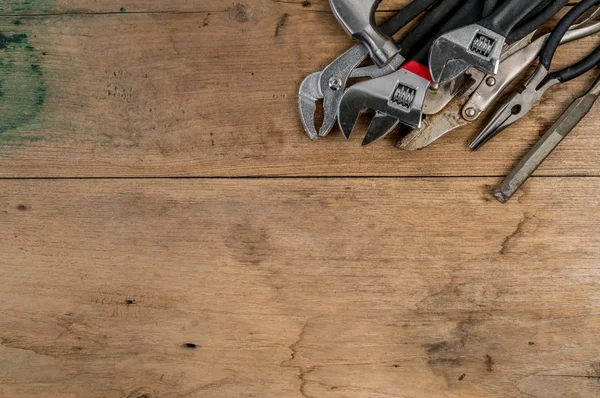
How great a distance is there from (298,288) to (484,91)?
382mm

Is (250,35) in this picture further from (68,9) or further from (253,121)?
(68,9)

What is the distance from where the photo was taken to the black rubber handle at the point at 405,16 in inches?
32.6

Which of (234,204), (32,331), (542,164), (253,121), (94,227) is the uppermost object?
(542,164)

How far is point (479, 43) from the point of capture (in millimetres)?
775

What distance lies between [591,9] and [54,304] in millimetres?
880

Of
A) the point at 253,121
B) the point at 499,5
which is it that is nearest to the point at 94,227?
the point at 253,121

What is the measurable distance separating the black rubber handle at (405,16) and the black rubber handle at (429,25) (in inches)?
0.5

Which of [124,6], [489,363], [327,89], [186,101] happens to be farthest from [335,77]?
[489,363]

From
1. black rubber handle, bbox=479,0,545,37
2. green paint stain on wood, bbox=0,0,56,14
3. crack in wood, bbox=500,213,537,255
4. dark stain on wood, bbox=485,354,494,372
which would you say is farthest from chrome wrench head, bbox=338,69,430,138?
green paint stain on wood, bbox=0,0,56,14

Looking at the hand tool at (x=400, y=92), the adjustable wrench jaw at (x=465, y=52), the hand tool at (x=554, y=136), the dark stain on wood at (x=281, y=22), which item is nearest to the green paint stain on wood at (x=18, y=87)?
the dark stain on wood at (x=281, y=22)

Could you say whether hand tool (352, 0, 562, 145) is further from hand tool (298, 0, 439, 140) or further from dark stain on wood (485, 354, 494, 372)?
dark stain on wood (485, 354, 494, 372)

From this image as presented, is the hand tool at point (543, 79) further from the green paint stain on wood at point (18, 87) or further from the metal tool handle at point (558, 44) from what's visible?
the green paint stain on wood at point (18, 87)

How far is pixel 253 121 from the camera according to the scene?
2.92ft

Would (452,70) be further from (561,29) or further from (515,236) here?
(515,236)
